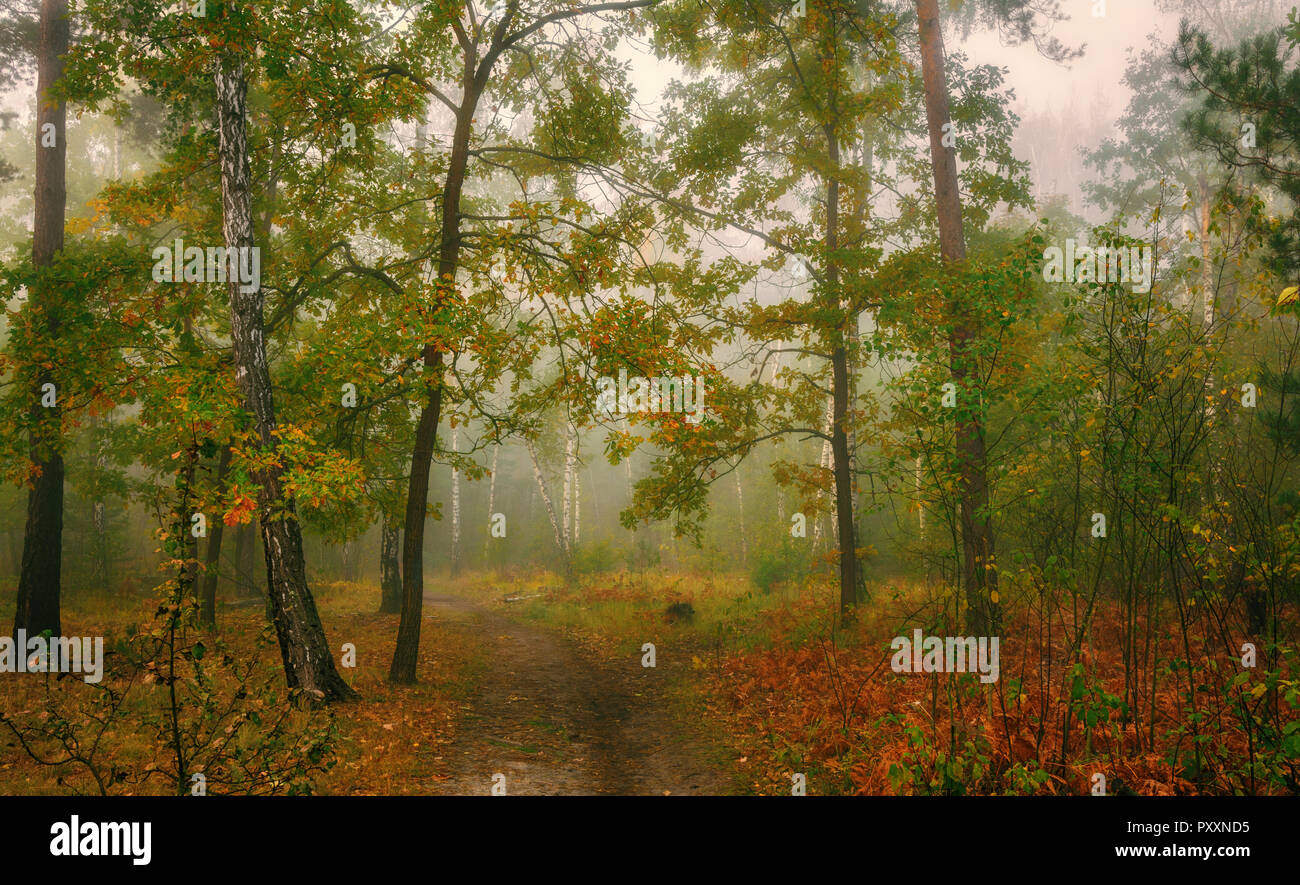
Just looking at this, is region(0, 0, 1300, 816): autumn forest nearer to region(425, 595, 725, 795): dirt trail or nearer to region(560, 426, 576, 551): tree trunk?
region(425, 595, 725, 795): dirt trail

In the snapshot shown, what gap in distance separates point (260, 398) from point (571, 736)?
5616 millimetres

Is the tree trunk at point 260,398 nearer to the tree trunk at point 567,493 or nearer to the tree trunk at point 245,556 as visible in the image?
the tree trunk at point 245,556

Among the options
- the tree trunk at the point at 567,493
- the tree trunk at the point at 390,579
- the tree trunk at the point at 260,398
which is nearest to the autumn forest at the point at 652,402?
the tree trunk at the point at 260,398

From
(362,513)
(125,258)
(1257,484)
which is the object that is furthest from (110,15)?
(1257,484)

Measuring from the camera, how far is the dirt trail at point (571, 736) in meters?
6.52

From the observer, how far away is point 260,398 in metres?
8.01

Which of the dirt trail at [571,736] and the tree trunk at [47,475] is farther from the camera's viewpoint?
the tree trunk at [47,475]

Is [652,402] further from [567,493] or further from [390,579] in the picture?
[567,493]

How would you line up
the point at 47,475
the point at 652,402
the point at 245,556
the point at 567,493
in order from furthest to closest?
1. the point at 567,493
2. the point at 245,556
3. the point at 47,475
4. the point at 652,402

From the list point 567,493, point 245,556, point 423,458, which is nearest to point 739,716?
point 423,458

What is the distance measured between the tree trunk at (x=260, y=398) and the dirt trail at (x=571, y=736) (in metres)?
2.10
